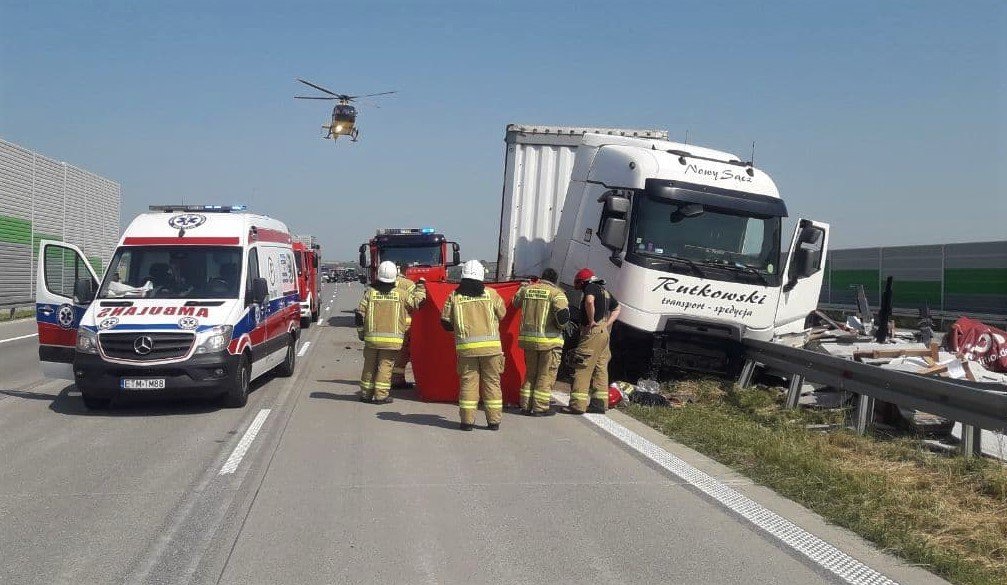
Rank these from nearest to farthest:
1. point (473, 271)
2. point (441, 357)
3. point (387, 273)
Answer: point (473, 271) → point (387, 273) → point (441, 357)

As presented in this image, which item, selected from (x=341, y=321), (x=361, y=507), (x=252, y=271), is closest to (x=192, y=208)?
(x=252, y=271)

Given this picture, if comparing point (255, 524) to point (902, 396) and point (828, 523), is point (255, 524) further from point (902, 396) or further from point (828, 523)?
point (902, 396)

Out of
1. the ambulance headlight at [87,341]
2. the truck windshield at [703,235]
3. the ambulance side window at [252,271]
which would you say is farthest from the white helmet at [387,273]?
the ambulance headlight at [87,341]

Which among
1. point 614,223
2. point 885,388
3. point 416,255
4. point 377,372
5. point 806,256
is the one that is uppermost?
point 614,223

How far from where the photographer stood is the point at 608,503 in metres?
6.96

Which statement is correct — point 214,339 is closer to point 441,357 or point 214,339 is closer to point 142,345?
→ point 142,345

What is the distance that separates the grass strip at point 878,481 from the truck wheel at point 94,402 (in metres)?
6.49

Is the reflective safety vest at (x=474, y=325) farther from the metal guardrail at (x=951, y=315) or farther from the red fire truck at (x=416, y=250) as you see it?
the metal guardrail at (x=951, y=315)

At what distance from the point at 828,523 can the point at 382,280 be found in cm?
650

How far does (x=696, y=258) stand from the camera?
12398mm

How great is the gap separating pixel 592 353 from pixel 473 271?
6.28 feet

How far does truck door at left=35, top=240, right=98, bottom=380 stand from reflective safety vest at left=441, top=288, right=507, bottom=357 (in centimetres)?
479

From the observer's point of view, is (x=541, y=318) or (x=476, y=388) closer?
(x=476, y=388)

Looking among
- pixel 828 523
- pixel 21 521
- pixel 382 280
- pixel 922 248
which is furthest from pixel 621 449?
pixel 922 248
